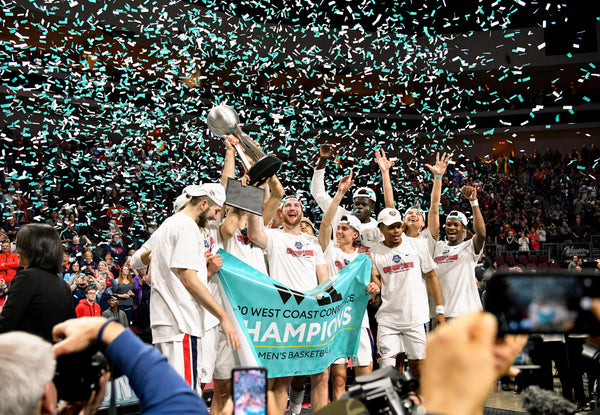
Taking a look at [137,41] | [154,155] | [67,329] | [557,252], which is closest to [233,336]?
[67,329]

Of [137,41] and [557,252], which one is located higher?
[137,41]

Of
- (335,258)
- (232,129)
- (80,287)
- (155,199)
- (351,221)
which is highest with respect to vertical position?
(155,199)

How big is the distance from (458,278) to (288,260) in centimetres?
220

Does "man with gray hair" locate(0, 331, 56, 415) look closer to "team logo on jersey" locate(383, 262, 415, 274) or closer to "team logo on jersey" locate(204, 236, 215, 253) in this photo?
"team logo on jersey" locate(204, 236, 215, 253)

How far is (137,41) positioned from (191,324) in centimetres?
1721

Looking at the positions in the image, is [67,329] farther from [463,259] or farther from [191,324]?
[463,259]

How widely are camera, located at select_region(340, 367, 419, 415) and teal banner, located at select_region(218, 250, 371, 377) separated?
10.8 ft

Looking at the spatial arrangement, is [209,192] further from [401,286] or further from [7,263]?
[7,263]

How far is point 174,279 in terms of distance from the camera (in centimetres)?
432

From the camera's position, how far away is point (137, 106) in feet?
63.6

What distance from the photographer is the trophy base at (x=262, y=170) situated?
4.95m

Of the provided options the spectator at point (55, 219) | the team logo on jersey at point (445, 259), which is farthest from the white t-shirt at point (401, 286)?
the spectator at point (55, 219)

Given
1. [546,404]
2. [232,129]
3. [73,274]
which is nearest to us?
[546,404]

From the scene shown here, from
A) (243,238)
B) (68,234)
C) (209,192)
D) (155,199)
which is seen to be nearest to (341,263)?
(243,238)
